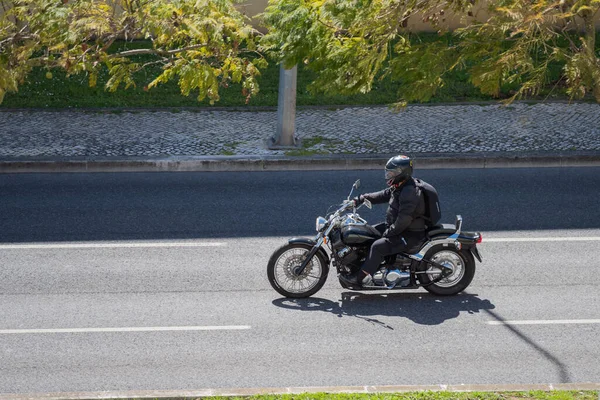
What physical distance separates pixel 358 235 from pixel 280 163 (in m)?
6.18

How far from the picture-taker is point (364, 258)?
370 inches

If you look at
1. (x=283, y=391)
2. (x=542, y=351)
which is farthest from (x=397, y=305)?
(x=283, y=391)

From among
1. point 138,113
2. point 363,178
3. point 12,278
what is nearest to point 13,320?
point 12,278

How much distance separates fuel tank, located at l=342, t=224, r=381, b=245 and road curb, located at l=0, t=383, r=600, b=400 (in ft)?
7.70

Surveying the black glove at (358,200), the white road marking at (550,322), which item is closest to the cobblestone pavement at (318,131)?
the black glove at (358,200)

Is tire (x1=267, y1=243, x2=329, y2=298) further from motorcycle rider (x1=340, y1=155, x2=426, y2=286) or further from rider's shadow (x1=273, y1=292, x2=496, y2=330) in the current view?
motorcycle rider (x1=340, y1=155, x2=426, y2=286)

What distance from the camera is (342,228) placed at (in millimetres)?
9375

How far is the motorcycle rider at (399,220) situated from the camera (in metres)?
9.03

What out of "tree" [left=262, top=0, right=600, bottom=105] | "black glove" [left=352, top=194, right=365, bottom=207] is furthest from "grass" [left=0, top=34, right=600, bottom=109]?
"tree" [left=262, top=0, right=600, bottom=105]

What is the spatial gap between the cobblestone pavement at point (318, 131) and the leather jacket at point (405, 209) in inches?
260

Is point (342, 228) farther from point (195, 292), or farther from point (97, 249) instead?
point (97, 249)

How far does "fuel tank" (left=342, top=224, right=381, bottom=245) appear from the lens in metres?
9.28

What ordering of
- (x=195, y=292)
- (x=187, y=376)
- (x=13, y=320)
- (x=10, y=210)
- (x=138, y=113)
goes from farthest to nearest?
(x=138, y=113) → (x=10, y=210) → (x=195, y=292) → (x=13, y=320) → (x=187, y=376)

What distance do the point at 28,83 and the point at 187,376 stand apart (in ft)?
46.2
